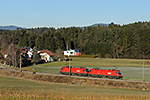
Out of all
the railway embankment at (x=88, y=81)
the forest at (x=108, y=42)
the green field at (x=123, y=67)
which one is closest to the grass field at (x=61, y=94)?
the railway embankment at (x=88, y=81)

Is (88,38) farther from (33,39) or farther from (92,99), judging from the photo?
(92,99)

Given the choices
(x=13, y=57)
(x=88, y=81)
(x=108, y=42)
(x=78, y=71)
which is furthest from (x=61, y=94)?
(x=108, y=42)

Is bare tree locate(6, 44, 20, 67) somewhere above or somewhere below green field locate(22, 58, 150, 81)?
above

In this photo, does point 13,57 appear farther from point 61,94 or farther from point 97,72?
point 61,94

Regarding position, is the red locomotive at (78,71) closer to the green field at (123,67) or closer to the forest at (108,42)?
the green field at (123,67)

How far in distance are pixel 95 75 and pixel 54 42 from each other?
Result: 113 metres

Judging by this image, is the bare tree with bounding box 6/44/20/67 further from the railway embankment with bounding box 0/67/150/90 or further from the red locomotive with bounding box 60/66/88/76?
the red locomotive with bounding box 60/66/88/76

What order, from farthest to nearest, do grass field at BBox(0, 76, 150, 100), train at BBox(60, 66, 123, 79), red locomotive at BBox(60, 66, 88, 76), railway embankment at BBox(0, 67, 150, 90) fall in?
red locomotive at BBox(60, 66, 88, 76)
train at BBox(60, 66, 123, 79)
railway embankment at BBox(0, 67, 150, 90)
grass field at BBox(0, 76, 150, 100)

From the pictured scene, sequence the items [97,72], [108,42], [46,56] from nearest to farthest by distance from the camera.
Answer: [97,72], [46,56], [108,42]

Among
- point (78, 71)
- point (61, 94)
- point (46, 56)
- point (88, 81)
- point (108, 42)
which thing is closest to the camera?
point (61, 94)

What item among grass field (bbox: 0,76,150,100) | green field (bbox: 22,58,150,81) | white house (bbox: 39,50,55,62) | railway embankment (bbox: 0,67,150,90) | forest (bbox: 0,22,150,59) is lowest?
railway embankment (bbox: 0,67,150,90)

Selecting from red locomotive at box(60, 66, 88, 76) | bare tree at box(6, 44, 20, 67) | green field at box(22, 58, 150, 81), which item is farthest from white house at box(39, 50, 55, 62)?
red locomotive at box(60, 66, 88, 76)

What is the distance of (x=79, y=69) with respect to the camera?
6300cm

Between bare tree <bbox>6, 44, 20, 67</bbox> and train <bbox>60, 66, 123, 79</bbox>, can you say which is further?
bare tree <bbox>6, 44, 20, 67</bbox>
